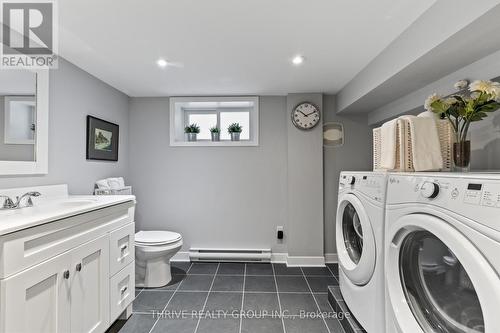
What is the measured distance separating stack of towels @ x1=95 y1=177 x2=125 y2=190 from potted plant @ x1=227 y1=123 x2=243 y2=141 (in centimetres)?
137

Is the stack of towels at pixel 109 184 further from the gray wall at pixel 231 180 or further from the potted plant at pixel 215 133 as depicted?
the potted plant at pixel 215 133

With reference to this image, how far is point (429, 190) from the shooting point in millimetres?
904

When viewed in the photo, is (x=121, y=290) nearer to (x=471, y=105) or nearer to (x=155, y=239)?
(x=155, y=239)

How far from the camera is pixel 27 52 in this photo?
168 cm

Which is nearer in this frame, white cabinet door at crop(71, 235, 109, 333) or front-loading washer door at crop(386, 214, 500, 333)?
front-loading washer door at crop(386, 214, 500, 333)

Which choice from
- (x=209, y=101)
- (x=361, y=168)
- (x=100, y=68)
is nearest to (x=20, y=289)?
(x=100, y=68)

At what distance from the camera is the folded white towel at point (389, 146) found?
4.50 ft

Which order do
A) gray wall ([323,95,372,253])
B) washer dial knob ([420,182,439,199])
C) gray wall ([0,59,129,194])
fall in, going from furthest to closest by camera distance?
gray wall ([323,95,372,253]), gray wall ([0,59,129,194]), washer dial knob ([420,182,439,199])

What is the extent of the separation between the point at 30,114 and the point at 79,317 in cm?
138

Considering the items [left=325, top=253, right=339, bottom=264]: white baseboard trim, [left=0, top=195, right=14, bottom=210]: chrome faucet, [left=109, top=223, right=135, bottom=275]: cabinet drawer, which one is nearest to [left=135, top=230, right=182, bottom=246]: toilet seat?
[left=109, top=223, right=135, bottom=275]: cabinet drawer

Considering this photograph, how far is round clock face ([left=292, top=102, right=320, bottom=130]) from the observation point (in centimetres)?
288

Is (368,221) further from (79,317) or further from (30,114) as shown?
(30,114)

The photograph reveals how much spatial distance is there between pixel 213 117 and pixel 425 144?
251 centimetres

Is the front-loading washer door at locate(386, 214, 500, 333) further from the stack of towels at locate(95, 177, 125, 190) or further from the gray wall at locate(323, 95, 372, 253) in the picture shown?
the stack of towels at locate(95, 177, 125, 190)
